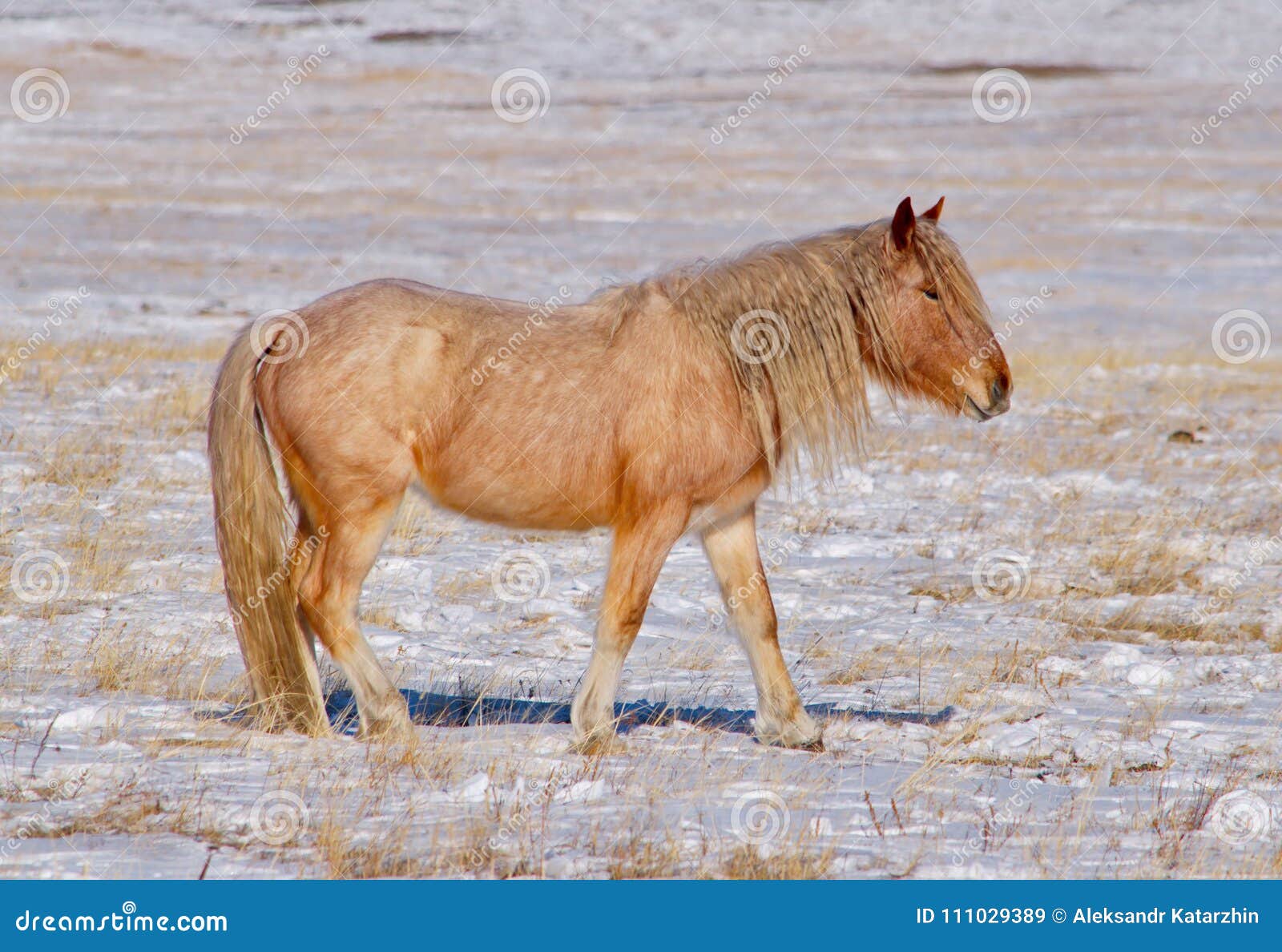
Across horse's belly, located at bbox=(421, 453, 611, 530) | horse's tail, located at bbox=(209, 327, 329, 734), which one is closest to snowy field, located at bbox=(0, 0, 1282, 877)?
horse's tail, located at bbox=(209, 327, 329, 734)

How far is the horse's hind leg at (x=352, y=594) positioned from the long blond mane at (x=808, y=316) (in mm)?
1341

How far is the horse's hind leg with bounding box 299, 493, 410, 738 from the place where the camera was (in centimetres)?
536

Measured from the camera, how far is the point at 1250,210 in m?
37.3

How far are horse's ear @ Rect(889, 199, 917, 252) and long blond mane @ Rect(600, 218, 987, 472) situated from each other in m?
0.06

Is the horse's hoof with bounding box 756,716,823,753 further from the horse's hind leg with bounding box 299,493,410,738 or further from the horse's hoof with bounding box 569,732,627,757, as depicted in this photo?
the horse's hind leg with bounding box 299,493,410,738

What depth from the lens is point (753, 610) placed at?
5871 mm

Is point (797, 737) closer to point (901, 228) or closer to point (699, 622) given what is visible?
point (699, 622)

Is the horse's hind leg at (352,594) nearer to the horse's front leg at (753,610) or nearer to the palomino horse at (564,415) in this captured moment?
the palomino horse at (564,415)

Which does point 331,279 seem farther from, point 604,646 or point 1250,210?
point 1250,210

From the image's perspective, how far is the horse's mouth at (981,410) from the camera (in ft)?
18.6

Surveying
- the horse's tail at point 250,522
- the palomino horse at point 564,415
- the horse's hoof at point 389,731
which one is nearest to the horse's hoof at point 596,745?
the palomino horse at point 564,415

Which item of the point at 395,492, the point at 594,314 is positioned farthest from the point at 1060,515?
the point at 395,492

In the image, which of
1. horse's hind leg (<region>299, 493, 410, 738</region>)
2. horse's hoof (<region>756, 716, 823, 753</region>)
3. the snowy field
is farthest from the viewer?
horse's hoof (<region>756, 716, 823, 753</region>)
